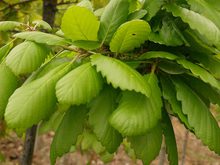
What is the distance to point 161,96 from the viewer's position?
3.84 feet

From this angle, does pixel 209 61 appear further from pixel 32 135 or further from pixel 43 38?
pixel 32 135

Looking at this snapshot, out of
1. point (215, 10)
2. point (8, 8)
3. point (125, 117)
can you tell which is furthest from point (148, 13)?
point (8, 8)

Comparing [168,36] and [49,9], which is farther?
[49,9]

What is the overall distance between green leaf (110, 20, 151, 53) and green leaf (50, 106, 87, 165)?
209 mm

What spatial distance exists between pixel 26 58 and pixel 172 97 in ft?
1.29

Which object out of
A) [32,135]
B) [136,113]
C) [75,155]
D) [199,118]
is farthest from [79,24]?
[75,155]

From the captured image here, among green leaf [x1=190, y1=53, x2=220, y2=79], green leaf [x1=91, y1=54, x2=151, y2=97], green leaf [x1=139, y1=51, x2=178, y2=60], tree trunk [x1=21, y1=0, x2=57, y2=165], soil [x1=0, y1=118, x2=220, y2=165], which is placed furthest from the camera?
soil [x1=0, y1=118, x2=220, y2=165]

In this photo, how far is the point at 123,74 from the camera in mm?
949

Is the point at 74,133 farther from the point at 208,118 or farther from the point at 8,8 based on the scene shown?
the point at 8,8

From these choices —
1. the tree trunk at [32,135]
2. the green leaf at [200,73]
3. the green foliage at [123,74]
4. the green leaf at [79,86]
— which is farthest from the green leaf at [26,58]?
the tree trunk at [32,135]

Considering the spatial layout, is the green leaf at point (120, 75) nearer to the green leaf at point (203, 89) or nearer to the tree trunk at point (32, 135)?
the green leaf at point (203, 89)

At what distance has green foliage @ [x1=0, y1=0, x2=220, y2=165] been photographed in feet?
3.24

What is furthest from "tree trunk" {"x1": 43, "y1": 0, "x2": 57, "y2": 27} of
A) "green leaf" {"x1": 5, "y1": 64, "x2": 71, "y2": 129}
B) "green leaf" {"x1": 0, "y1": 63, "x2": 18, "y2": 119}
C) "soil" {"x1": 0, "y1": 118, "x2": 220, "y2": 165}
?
"soil" {"x1": 0, "y1": 118, "x2": 220, "y2": 165}

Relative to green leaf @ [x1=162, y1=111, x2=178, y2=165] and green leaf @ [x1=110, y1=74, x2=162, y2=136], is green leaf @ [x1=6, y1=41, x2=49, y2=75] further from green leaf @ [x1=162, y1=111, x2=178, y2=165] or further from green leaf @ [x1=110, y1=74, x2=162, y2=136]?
green leaf @ [x1=162, y1=111, x2=178, y2=165]
